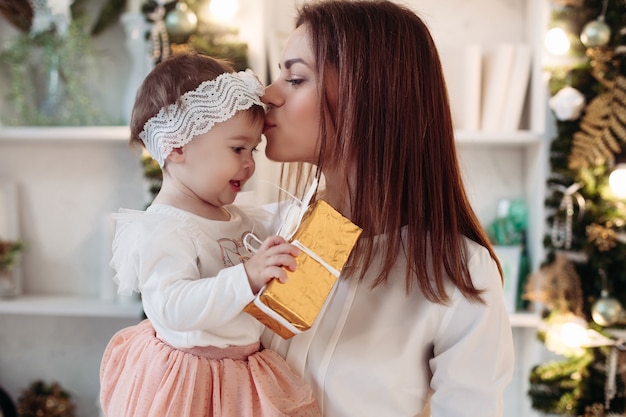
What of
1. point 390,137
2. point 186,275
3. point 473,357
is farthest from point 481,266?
point 186,275

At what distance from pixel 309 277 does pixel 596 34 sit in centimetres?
155

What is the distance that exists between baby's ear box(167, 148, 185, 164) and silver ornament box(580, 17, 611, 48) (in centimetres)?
150

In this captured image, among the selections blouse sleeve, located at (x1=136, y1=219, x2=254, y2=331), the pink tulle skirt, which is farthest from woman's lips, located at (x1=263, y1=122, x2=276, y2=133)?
the pink tulle skirt

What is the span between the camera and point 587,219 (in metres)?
2.08

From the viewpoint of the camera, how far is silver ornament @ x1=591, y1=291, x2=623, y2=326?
79.2 inches

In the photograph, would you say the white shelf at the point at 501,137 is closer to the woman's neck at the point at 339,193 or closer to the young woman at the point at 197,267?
the woman's neck at the point at 339,193

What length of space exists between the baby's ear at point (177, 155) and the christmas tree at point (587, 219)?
4.63 ft

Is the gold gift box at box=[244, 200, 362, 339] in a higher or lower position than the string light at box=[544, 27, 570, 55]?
lower

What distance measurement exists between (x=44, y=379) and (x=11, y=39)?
1418 millimetres

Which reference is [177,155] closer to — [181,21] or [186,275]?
[186,275]

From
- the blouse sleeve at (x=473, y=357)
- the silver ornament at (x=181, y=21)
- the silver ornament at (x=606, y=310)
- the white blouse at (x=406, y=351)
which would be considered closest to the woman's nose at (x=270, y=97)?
the white blouse at (x=406, y=351)

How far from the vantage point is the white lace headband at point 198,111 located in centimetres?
112

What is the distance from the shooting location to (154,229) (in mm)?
1063

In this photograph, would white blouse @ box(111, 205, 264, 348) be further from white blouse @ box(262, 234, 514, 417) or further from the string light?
the string light
